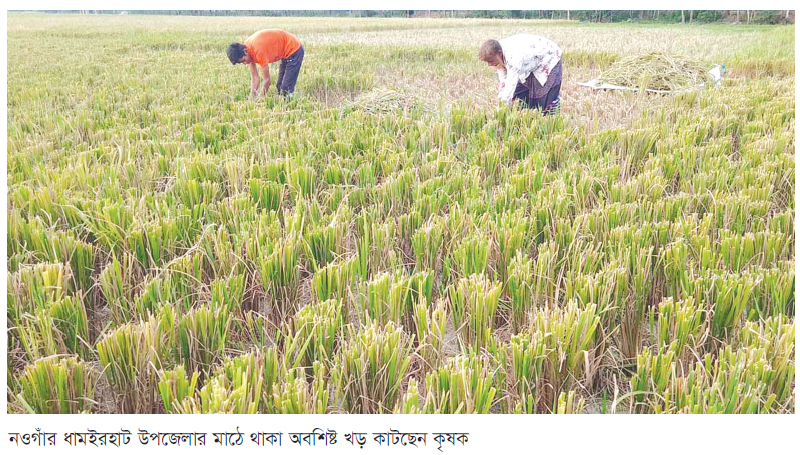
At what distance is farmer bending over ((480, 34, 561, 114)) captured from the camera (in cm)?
452

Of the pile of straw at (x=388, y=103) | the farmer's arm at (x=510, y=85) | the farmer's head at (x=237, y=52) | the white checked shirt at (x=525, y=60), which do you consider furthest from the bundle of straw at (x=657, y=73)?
the farmer's head at (x=237, y=52)

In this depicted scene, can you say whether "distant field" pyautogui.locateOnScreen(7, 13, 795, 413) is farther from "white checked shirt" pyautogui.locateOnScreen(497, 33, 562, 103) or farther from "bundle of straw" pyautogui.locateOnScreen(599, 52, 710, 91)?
"bundle of straw" pyautogui.locateOnScreen(599, 52, 710, 91)

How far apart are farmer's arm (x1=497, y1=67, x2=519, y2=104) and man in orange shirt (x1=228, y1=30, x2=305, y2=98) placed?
233 centimetres

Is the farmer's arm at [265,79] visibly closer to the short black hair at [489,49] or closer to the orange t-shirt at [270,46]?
the orange t-shirt at [270,46]

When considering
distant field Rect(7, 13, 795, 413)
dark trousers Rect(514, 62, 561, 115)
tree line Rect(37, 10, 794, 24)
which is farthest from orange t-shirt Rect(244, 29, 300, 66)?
tree line Rect(37, 10, 794, 24)

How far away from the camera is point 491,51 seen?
4.40 meters

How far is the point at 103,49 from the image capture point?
11.2 metres

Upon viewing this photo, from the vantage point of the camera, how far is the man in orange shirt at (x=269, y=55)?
17.0 feet

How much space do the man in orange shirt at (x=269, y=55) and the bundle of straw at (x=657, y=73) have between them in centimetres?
372

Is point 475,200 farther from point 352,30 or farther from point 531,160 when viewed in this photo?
point 352,30

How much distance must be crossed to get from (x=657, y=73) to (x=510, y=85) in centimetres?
270

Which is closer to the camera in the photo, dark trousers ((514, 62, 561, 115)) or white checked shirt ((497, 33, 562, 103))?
white checked shirt ((497, 33, 562, 103))

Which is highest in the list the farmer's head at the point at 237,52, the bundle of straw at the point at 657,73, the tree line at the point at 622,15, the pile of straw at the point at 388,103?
the tree line at the point at 622,15

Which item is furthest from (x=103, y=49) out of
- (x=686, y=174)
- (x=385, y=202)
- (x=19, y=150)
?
(x=686, y=174)
